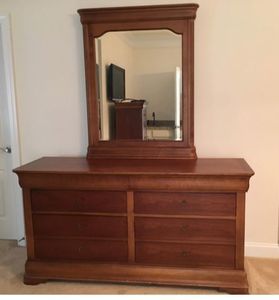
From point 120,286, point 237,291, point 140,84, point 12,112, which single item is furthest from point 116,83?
point 237,291

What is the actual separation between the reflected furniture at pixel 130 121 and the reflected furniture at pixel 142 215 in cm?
25

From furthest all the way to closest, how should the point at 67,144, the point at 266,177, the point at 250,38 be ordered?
the point at 67,144
the point at 266,177
the point at 250,38

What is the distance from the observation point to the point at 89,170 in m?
2.07

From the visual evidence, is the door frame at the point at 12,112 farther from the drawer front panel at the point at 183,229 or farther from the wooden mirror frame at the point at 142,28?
the drawer front panel at the point at 183,229

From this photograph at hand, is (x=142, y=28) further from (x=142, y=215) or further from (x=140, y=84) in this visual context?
(x=142, y=215)

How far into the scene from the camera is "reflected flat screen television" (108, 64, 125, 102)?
239 cm

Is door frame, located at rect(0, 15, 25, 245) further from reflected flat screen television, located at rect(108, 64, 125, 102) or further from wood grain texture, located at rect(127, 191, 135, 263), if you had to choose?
wood grain texture, located at rect(127, 191, 135, 263)

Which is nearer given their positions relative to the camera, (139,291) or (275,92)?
(139,291)

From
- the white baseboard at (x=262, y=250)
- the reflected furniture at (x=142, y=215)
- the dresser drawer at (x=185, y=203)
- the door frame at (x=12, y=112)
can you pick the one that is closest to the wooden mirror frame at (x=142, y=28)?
the reflected furniture at (x=142, y=215)

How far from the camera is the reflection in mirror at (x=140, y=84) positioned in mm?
2318

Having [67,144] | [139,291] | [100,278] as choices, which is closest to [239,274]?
[139,291]

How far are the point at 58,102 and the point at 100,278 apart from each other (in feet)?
4.64

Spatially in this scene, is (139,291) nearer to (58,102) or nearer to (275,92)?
(58,102)

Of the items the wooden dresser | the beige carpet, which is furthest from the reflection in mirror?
the beige carpet
